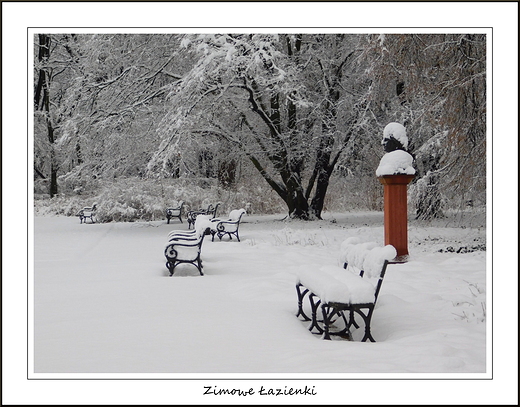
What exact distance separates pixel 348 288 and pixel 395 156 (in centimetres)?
425

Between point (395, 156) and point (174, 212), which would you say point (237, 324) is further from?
point (174, 212)

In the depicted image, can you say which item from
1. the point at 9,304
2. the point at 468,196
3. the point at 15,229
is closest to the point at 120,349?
the point at 9,304

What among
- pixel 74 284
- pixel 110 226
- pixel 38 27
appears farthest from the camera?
pixel 110 226

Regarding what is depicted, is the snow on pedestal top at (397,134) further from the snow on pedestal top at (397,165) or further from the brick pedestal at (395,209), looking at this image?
the brick pedestal at (395,209)

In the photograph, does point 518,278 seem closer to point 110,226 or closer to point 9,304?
point 9,304

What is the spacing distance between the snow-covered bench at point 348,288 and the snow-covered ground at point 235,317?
232mm

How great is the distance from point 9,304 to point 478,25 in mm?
5238

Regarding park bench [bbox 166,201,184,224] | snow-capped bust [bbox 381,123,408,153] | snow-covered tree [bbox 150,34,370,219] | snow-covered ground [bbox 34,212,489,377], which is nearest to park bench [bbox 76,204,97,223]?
park bench [bbox 166,201,184,224]

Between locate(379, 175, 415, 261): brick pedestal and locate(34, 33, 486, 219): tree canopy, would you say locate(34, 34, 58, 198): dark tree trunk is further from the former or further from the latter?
locate(379, 175, 415, 261): brick pedestal

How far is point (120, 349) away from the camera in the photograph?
163 inches

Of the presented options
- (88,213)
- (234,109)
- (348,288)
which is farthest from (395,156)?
(88,213)

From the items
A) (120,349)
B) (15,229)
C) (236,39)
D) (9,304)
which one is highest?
(236,39)

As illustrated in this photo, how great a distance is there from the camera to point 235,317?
5023mm

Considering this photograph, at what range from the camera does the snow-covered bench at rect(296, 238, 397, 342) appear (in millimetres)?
4340
